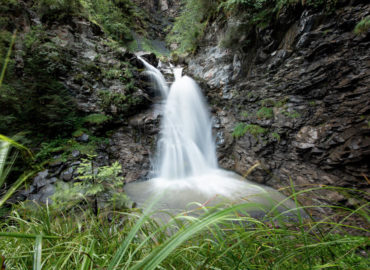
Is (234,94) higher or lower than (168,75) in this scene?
lower

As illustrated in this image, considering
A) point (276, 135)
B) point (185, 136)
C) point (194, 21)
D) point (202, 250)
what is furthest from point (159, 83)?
point (202, 250)

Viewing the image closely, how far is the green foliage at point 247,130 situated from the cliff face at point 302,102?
1 cm

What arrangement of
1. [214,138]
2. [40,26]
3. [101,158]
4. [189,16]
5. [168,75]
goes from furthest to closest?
[168,75]
[189,16]
[214,138]
[40,26]
[101,158]

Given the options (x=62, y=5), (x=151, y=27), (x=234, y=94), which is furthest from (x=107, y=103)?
(x=151, y=27)

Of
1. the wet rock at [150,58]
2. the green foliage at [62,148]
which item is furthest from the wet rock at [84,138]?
the wet rock at [150,58]

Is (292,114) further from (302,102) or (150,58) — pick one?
(150,58)

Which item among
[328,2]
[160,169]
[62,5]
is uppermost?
[62,5]

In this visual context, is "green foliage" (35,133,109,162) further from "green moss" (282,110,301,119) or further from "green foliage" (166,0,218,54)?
"green foliage" (166,0,218,54)

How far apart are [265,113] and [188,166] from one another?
319 centimetres

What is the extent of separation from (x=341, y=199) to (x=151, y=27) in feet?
60.1

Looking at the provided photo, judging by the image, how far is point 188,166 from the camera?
5.21 meters

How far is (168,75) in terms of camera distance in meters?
8.41

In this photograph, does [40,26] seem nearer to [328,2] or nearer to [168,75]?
[168,75]

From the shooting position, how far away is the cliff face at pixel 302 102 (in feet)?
9.16
